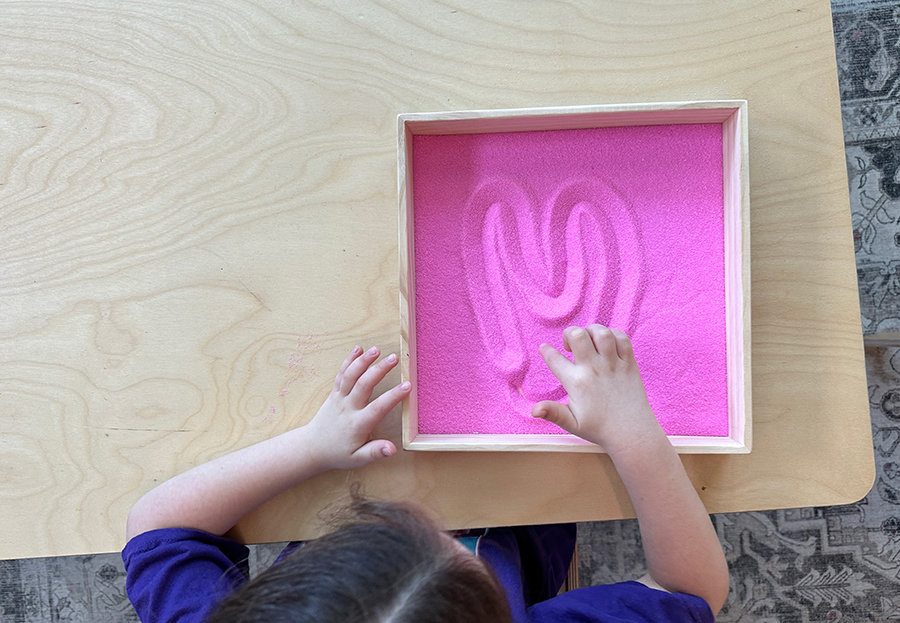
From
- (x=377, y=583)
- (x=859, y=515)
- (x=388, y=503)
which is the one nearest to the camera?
(x=377, y=583)

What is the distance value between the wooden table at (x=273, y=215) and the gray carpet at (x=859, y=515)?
482mm

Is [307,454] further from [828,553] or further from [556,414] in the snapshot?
[828,553]

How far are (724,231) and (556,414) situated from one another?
23 cm

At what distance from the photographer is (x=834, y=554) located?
3.26 ft

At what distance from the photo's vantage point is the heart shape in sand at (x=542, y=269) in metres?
0.59

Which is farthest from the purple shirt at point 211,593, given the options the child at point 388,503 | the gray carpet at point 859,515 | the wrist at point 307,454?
the gray carpet at point 859,515

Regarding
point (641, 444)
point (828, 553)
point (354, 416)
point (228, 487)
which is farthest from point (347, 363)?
point (828, 553)

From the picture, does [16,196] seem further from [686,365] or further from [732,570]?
[732,570]

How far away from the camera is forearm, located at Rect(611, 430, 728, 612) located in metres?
0.55

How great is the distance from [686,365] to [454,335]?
8.5 inches

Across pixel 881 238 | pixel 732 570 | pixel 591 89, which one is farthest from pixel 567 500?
pixel 881 238

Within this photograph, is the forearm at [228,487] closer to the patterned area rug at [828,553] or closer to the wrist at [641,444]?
the wrist at [641,444]

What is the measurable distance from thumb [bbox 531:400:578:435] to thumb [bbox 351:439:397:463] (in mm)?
132

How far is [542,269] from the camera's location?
595 millimetres
